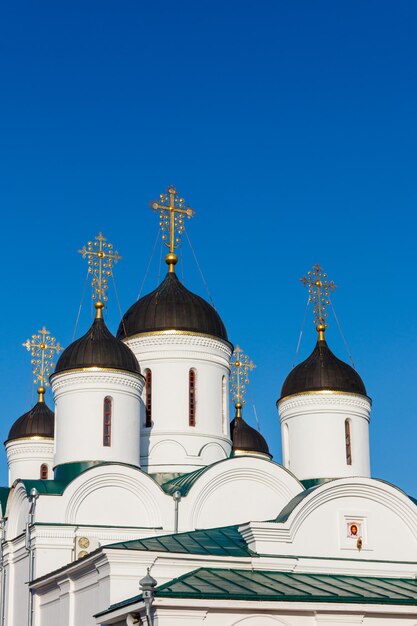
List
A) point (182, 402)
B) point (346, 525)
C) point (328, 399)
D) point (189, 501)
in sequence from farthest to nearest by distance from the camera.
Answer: point (328, 399) → point (182, 402) → point (189, 501) → point (346, 525)

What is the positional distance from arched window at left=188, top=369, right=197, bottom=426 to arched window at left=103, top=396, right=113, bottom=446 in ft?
7.60

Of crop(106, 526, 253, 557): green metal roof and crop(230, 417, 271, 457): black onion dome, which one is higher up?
crop(230, 417, 271, 457): black onion dome

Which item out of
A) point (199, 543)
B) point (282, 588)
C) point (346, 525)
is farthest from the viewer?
point (346, 525)

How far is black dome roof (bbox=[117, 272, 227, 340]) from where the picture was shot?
26.7 meters

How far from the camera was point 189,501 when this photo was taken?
2370 cm

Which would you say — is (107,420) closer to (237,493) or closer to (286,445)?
(237,493)

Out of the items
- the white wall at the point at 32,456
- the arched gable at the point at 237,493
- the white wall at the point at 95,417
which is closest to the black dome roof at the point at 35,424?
the white wall at the point at 32,456

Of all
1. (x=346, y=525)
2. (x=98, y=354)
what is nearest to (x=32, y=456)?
(x=98, y=354)

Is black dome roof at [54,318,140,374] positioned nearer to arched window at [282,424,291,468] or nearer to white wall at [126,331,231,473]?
white wall at [126,331,231,473]

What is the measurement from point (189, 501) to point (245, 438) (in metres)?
9.44

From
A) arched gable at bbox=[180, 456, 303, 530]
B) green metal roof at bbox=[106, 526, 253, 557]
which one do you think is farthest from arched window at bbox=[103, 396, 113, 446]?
green metal roof at bbox=[106, 526, 253, 557]

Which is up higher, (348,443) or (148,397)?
(148,397)

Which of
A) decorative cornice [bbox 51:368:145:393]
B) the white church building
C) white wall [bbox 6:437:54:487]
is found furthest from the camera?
white wall [bbox 6:437:54:487]

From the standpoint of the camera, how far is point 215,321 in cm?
2723
